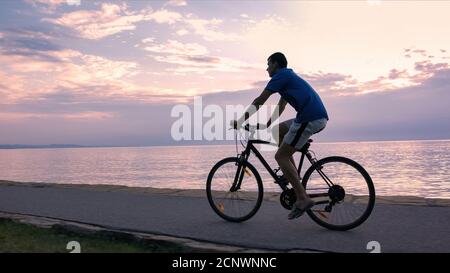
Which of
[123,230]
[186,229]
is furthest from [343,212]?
[123,230]

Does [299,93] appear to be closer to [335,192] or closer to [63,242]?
[335,192]

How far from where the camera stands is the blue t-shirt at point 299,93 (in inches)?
225

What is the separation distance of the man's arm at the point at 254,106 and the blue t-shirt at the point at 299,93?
85mm

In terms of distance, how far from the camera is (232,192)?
666 cm

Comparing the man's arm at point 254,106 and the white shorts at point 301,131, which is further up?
the man's arm at point 254,106

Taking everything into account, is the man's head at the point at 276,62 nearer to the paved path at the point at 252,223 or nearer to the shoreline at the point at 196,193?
the paved path at the point at 252,223

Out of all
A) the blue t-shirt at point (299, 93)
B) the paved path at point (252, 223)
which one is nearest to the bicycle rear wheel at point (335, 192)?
the paved path at point (252, 223)

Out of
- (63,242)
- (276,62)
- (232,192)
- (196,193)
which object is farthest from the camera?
(196,193)

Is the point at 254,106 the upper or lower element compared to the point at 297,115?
upper

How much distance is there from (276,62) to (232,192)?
2.02 m

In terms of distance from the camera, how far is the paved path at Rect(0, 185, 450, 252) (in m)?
5.12

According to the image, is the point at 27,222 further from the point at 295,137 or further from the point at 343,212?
the point at 343,212

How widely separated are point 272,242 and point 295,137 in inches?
54.7

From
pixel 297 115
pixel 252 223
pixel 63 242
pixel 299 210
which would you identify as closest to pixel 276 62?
pixel 297 115
